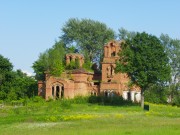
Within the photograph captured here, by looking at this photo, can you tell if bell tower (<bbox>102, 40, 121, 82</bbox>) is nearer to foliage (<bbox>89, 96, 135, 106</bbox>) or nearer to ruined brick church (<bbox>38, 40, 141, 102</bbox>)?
ruined brick church (<bbox>38, 40, 141, 102</bbox>)

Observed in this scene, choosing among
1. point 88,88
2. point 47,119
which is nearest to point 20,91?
point 88,88

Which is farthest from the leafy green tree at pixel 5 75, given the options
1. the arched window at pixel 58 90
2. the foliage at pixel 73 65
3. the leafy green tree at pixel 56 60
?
the foliage at pixel 73 65

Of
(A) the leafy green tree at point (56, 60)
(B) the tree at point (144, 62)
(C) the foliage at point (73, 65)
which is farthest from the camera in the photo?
(C) the foliage at point (73, 65)

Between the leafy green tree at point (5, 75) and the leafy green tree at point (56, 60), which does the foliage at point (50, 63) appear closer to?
the leafy green tree at point (56, 60)

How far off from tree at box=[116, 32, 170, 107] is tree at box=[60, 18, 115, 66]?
30.8 meters

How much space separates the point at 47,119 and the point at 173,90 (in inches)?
1994

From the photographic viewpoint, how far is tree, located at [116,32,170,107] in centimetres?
6431

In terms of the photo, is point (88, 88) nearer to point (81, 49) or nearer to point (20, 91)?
point (20, 91)

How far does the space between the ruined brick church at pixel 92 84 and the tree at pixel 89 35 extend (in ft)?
61.1

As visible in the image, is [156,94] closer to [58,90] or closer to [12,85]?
[58,90]

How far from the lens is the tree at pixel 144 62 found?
211 feet

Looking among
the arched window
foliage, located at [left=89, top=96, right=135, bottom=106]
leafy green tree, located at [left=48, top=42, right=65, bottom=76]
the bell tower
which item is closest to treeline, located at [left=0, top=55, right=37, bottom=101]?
leafy green tree, located at [left=48, top=42, right=65, bottom=76]

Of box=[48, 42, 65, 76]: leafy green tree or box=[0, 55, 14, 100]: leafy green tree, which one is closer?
box=[48, 42, 65, 76]: leafy green tree

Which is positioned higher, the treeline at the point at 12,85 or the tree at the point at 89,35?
the tree at the point at 89,35
